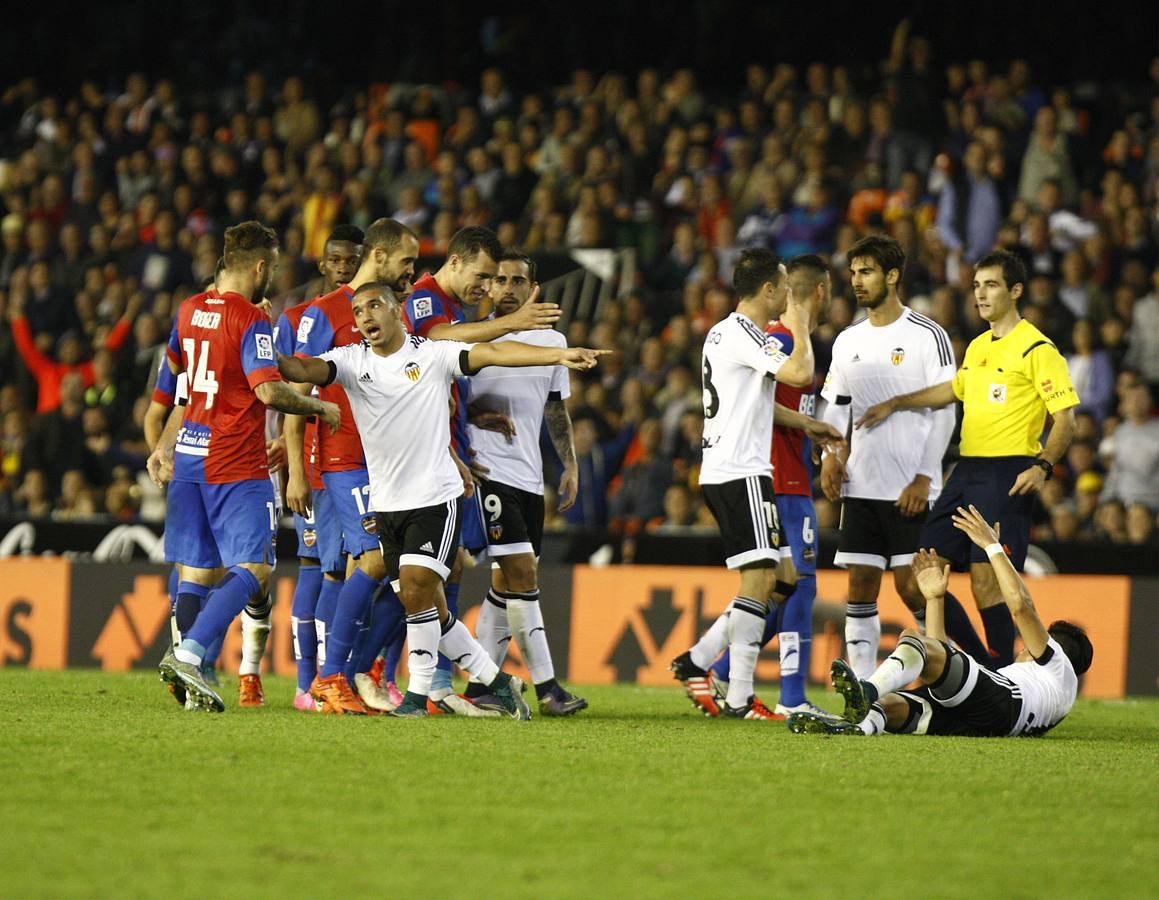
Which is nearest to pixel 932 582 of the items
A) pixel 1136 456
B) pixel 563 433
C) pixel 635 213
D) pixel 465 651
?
pixel 465 651

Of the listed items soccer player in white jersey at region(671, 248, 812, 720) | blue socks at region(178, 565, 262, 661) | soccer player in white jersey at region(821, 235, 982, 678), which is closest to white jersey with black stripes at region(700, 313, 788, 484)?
soccer player in white jersey at region(671, 248, 812, 720)

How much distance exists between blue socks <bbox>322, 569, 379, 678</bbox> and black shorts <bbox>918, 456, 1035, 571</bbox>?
298 centimetres

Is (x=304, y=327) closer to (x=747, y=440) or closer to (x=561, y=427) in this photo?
(x=561, y=427)

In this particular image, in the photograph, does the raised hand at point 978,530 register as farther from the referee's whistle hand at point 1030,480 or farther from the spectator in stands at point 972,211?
the spectator in stands at point 972,211

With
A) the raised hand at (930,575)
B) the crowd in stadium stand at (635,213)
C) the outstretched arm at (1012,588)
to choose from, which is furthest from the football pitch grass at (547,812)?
the crowd in stadium stand at (635,213)

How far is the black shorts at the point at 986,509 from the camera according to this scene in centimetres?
906

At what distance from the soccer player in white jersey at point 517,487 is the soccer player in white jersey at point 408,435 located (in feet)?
2.77

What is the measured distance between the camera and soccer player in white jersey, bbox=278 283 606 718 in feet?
26.3

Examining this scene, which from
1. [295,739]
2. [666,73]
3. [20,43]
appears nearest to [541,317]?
[295,739]

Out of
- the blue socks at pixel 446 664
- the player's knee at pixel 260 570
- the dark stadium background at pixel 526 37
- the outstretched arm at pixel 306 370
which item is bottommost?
the blue socks at pixel 446 664

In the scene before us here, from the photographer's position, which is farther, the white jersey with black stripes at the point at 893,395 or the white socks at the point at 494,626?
the white jersey with black stripes at the point at 893,395

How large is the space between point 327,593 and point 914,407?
131 inches

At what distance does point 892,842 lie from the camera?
4969mm

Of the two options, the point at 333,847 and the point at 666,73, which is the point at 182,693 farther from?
the point at 666,73
